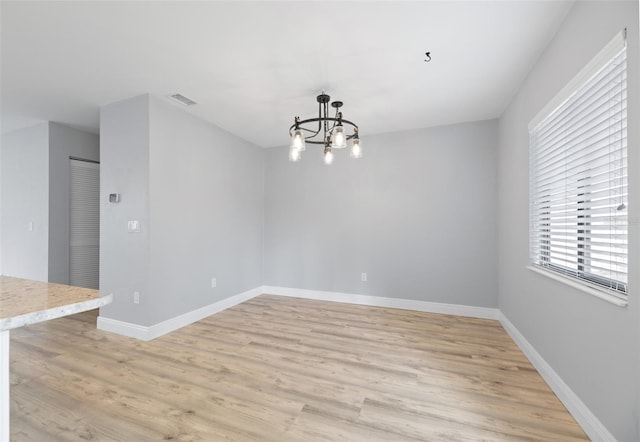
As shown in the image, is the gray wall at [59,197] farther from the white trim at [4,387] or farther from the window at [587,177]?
the window at [587,177]

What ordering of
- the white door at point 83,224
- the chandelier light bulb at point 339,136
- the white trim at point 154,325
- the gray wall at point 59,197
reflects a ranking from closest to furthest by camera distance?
the chandelier light bulb at point 339,136 < the white trim at point 154,325 < the gray wall at point 59,197 < the white door at point 83,224

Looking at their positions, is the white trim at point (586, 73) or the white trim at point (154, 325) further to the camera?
the white trim at point (154, 325)

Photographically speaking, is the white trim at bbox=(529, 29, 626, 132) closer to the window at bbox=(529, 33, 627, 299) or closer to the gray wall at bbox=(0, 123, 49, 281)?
the window at bbox=(529, 33, 627, 299)

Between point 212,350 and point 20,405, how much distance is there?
51.1 inches

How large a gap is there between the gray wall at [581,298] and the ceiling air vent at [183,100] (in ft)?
11.2

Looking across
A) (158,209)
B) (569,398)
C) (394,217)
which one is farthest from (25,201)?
(569,398)

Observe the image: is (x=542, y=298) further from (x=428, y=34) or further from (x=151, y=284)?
(x=151, y=284)

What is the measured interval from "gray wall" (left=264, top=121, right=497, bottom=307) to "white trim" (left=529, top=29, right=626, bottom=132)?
1.56 metres

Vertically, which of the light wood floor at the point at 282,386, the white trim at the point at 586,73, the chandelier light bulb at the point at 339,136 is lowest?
the light wood floor at the point at 282,386

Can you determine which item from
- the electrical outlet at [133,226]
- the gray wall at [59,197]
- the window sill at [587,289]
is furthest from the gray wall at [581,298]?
the gray wall at [59,197]

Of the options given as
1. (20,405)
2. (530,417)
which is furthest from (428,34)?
(20,405)

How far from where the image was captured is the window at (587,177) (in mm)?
1424

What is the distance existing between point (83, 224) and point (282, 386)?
423cm

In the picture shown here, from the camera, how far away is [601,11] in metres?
1.49
